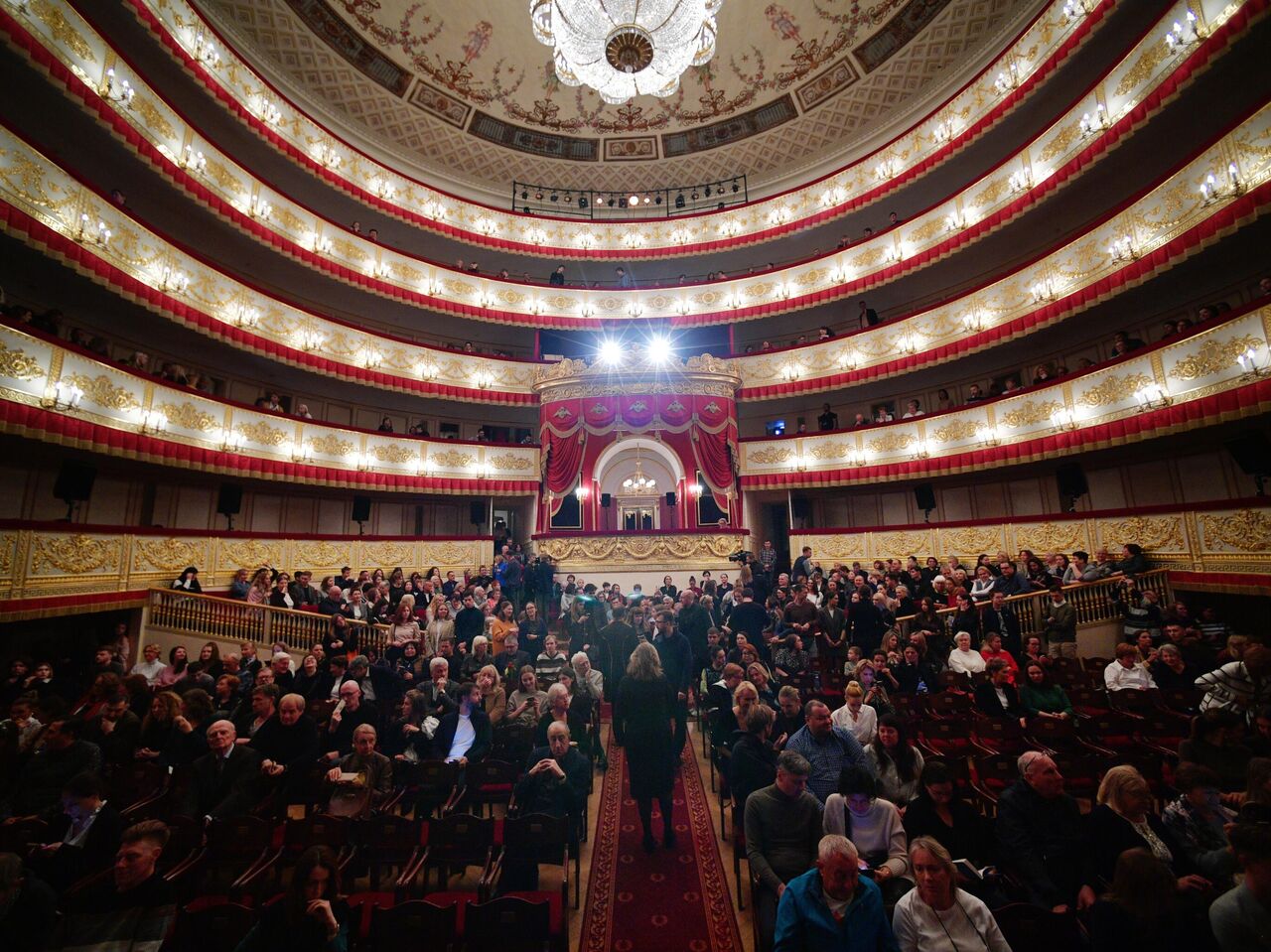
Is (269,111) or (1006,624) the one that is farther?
(269,111)

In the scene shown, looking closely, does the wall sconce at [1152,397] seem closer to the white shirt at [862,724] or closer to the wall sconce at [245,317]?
the white shirt at [862,724]

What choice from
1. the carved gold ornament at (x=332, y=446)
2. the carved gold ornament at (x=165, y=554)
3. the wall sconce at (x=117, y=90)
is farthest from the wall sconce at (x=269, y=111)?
the carved gold ornament at (x=165, y=554)

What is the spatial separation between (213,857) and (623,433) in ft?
42.5

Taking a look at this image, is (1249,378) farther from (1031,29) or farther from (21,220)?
(21,220)

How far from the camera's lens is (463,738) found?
15.5 feet

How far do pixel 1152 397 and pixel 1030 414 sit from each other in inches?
96.3

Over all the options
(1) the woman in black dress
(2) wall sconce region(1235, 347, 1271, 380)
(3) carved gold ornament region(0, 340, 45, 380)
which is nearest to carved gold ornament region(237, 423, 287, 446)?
(3) carved gold ornament region(0, 340, 45, 380)

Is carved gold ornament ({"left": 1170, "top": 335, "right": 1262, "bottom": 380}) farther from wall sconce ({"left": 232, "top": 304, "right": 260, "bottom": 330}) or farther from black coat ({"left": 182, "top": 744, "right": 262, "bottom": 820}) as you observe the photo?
wall sconce ({"left": 232, "top": 304, "right": 260, "bottom": 330})

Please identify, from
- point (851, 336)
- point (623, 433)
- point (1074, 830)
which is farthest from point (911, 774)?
point (851, 336)

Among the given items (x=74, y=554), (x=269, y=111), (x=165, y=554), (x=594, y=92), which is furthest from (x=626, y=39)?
(x=74, y=554)

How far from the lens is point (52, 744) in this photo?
3.66 m

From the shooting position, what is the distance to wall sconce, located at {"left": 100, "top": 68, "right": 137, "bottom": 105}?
8.58 m

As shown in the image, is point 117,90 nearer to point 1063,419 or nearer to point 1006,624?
point 1006,624

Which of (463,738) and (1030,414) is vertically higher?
(1030,414)
